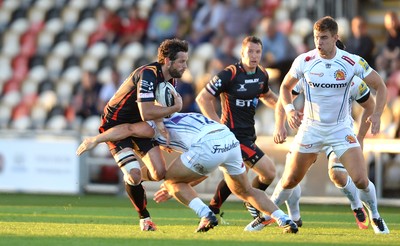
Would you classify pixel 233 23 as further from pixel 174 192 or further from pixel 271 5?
pixel 174 192

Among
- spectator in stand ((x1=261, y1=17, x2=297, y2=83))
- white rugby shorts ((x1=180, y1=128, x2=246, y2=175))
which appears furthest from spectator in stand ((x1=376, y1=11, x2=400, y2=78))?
white rugby shorts ((x1=180, y1=128, x2=246, y2=175))

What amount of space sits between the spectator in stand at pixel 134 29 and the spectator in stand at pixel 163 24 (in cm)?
17

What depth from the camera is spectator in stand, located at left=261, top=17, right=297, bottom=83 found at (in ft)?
59.9

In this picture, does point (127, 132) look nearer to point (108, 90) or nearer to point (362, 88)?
point (362, 88)

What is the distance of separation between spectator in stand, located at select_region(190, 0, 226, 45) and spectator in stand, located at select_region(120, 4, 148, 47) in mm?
1283

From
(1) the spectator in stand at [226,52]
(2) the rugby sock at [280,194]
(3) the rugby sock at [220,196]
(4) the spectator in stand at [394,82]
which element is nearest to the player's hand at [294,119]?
(2) the rugby sock at [280,194]

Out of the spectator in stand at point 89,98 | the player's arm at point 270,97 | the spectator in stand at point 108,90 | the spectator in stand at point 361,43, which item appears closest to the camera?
the player's arm at point 270,97

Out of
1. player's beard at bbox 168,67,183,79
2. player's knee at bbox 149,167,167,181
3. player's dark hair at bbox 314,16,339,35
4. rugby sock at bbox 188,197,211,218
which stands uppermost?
player's dark hair at bbox 314,16,339,35

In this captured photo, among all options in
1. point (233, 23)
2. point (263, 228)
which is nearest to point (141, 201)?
point (263, 228)

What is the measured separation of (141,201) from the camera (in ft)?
37.1

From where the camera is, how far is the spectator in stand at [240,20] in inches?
805

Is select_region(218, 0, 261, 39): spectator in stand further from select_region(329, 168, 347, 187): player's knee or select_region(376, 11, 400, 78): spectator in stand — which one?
select_region(329, 168, 347, 187): player's knee

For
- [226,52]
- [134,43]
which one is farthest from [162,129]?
[134,43]

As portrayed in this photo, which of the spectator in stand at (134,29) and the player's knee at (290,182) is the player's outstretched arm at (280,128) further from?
the spectator in stand at (134,29)
